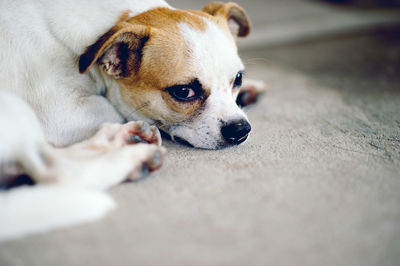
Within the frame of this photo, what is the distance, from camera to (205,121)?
5.91 feet

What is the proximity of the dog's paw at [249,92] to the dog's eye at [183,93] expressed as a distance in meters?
0.65

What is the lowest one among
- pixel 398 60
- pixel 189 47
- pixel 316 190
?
pixel 398 60

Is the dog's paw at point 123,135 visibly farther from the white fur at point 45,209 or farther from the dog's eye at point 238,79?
the dog's eye at point 238,79

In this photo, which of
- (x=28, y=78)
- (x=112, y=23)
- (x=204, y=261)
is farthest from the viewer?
(x=112, y=23)

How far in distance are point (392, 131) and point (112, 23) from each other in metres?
1.51

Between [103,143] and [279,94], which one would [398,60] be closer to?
[279,94]

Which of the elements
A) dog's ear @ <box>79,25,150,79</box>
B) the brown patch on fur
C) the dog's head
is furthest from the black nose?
dog's ear @ <box>79,25,150,79</box>

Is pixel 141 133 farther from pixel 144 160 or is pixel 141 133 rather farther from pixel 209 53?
pixel 209 53

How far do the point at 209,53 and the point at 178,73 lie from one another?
17 centimetres

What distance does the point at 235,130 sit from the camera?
175 centimetres

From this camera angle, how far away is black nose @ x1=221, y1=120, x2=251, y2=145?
175 centimetres

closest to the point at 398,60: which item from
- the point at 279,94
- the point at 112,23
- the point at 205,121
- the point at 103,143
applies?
the point at 279,94

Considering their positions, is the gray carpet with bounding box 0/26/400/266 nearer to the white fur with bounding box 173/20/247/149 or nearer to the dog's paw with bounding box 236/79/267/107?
the white fur with bounding box 173/20/247/149

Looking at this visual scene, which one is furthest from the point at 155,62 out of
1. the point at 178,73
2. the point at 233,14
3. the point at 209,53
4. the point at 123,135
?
the point at 233,14
